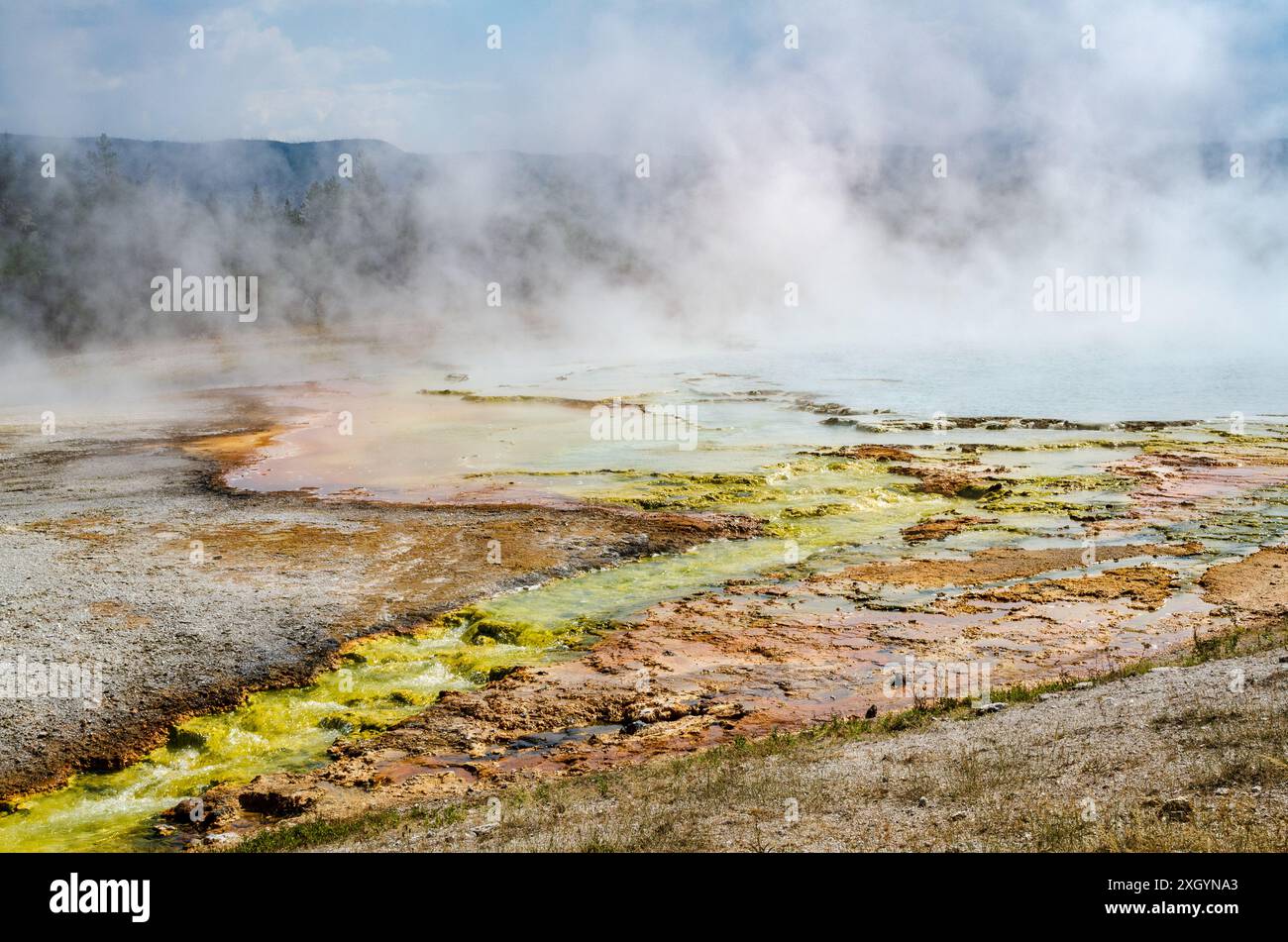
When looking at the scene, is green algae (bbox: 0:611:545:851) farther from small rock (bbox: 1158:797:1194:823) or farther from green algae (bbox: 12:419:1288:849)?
small rock (bbox: 1158:797:1194:823)

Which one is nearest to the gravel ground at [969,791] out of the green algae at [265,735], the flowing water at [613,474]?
the green algae at [265,735]

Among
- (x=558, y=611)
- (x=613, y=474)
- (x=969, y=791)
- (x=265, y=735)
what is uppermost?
(x=613, y=474)

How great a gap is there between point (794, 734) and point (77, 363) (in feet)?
124

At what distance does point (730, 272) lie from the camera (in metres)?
57.3

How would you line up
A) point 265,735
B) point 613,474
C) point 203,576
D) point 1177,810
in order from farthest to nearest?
point 613,474 → point 203,576 → point 265,735 → point 1177,810

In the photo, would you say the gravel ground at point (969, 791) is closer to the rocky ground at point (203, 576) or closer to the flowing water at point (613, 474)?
the flowing water at point (613, 474)

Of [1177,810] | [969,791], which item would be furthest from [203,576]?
[1177,810]

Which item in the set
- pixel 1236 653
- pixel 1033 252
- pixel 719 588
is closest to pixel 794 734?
pixel 1236 653

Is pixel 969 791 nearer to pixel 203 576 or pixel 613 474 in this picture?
pixel 203 576

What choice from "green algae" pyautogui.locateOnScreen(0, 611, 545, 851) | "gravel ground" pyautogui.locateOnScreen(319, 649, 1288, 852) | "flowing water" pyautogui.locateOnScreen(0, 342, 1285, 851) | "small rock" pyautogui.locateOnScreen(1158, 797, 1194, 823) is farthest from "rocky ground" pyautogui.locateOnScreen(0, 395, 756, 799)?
"small rock" pyautogui.locateOnScreen(1158, 797, 1194, 823)

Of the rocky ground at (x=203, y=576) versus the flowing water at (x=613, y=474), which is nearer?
the flowing water at (x=613, y=474)

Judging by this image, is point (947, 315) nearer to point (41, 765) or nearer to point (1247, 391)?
point (1247, 391)

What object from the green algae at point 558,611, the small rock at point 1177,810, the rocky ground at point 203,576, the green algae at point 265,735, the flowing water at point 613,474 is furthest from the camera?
the rocky ground at point 203,576

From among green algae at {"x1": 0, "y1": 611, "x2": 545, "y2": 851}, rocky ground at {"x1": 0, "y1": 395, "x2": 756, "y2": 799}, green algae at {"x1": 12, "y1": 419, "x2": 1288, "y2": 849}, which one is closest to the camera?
green algae at {"x1": 0, "y1": 611, "x2": 545, "y2": 851}
